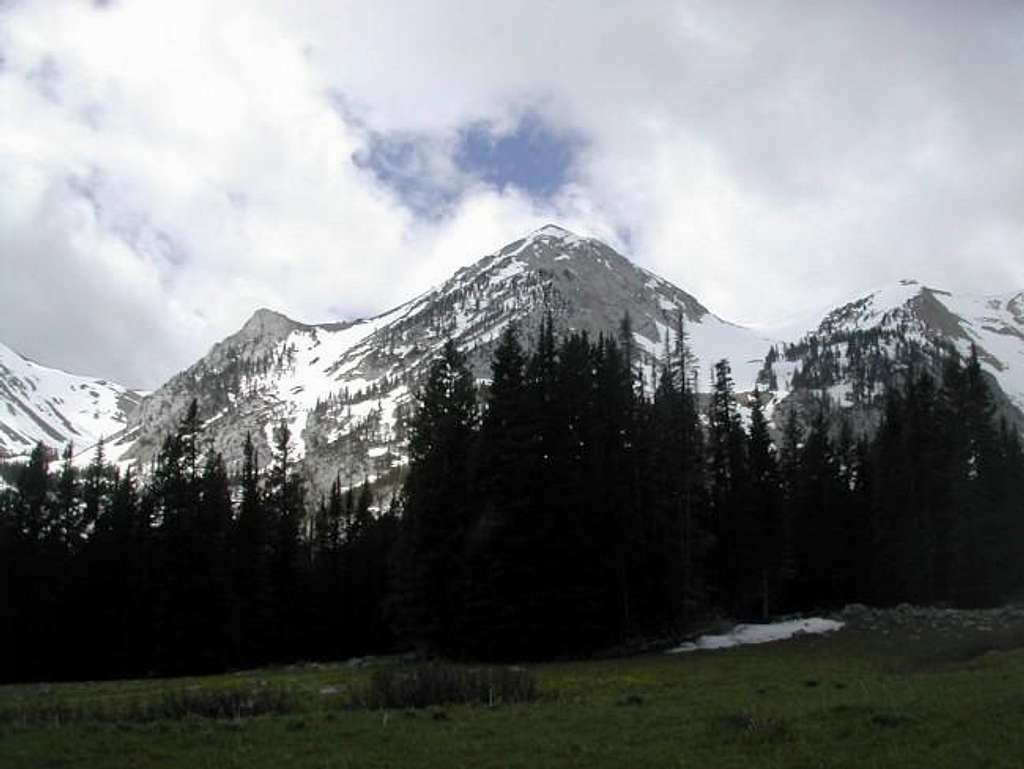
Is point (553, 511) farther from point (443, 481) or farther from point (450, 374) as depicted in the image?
point (450, 374)

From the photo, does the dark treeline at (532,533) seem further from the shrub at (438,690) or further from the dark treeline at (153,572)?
the shrub at (438,690)

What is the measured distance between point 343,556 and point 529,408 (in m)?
38.7

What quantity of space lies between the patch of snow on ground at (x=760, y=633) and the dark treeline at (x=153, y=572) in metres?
21.3

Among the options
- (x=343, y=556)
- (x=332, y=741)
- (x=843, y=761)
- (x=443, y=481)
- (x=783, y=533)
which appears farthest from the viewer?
(x=343, y=556)

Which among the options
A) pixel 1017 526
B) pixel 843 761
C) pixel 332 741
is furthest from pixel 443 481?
pixel 1017 526

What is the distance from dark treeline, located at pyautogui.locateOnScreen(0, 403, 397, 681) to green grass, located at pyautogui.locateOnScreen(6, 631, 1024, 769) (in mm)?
30686

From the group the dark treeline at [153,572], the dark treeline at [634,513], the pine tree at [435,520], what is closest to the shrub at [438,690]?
the dark treeline at [634,513]

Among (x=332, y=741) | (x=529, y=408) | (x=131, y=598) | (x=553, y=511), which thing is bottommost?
(x=332, y=741)

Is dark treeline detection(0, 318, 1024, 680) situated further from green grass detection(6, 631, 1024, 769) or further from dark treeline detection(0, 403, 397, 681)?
green grass detection(6, 631, 1024, 769)

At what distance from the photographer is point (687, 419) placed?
56000mm

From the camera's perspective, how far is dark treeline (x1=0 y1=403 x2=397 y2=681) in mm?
57406

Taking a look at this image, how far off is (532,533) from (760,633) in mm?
12428

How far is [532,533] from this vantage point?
4491 centimetres

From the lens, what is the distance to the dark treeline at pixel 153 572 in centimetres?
5741
